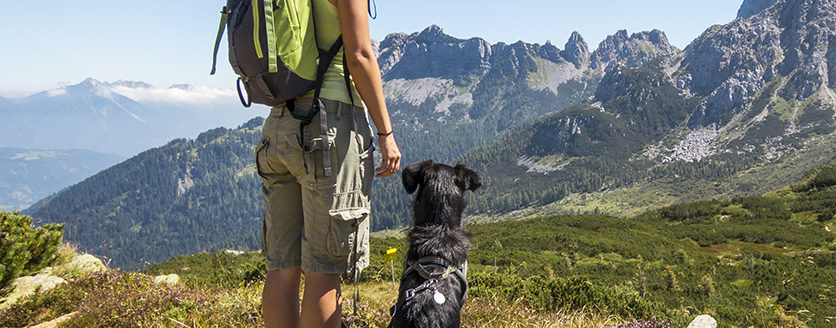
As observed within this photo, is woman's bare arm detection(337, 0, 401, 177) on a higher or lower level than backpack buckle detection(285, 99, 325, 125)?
higher

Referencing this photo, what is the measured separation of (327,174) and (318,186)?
0.35 feet

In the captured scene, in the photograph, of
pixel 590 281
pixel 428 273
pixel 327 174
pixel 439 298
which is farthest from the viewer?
pixel 590 281

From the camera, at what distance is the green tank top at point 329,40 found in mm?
2924

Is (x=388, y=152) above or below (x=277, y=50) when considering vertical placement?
below

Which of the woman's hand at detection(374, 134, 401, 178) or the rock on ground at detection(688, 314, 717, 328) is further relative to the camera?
the rock on ground at detection(688, 314, 717, 328)

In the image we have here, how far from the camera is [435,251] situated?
3.59m

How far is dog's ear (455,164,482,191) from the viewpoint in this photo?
4.15 metres

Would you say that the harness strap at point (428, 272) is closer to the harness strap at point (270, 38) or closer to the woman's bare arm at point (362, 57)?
Answer: the woman's bare arm at point (362, 57)

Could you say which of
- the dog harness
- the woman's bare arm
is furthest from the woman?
the dog harness

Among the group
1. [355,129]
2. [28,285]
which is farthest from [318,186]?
[28,285]

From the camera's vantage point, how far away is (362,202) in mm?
3051

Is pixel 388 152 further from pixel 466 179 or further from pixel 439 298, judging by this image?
pixel 466 179

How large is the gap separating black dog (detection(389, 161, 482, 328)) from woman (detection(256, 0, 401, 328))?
52 cm

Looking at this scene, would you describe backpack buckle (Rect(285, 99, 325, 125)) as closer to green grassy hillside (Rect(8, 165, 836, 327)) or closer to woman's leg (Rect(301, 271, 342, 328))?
woman's leg (Rect(301, 271, 342, 328))
